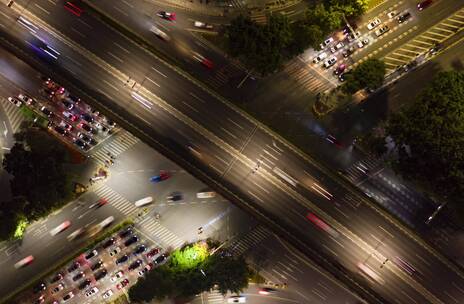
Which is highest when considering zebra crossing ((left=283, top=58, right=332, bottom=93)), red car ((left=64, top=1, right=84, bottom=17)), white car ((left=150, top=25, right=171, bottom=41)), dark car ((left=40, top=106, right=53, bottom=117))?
zebra crossing ((left=283, top=58, right=332, bottom=93))

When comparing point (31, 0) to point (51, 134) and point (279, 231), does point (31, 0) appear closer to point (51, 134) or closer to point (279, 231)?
point (51, 134)

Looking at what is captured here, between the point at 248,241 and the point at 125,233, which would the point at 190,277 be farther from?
the point at 125,233

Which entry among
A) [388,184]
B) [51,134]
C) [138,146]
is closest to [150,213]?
[138,146]

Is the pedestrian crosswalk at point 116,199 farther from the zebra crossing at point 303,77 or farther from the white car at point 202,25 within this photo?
the zebra crossing at point 303,77

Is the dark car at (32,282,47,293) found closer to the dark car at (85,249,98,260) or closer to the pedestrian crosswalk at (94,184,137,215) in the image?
the dark car at (85,249,98,260)

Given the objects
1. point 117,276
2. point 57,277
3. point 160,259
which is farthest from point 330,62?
point 57,277

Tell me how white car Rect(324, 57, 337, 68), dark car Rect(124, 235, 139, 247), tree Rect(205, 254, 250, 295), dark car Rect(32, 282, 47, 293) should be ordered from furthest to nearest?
1. dark car Rect(124, 235, 139, 247)
2. dark car Rect(32, 282, 47, 293)
3. white car Rect(324, 57, 337, 68)
4. tree Rect(205, 254, 250, 295)

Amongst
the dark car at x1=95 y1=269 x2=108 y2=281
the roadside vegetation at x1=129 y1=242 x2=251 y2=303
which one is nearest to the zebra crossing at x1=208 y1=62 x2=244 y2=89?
the roadside vegetation at x1=129 y1=242 x2=251 y2=303
